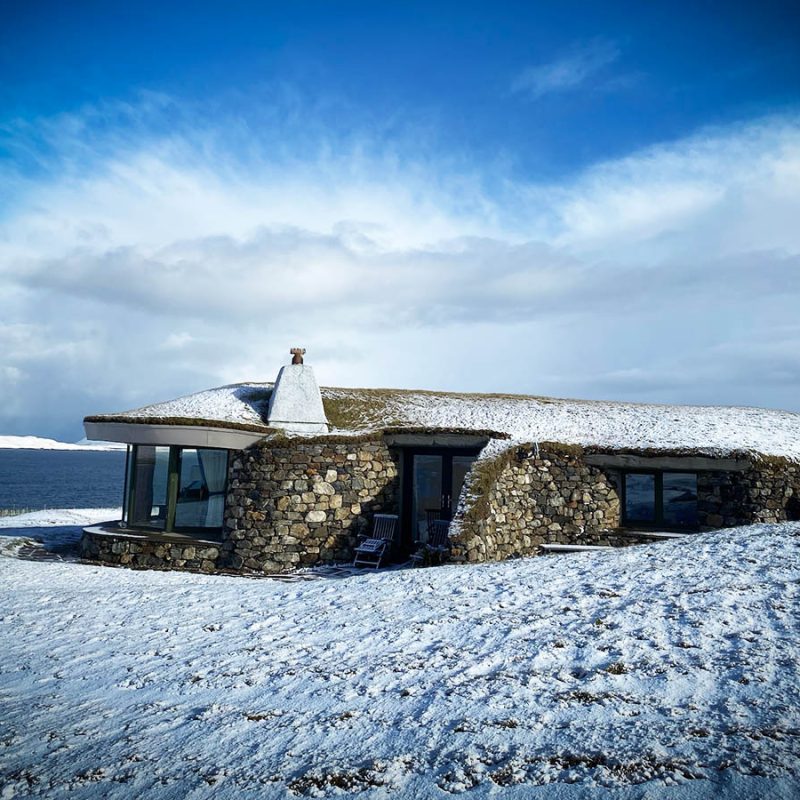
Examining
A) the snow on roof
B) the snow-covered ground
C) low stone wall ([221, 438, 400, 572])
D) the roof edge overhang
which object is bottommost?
the snow-covered ground

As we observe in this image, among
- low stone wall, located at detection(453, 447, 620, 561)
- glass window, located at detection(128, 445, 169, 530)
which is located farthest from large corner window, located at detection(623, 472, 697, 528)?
glass window, located at detection(128, 445, 169, 530)

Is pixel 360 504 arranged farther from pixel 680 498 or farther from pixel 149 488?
pixel 680 498

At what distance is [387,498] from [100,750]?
386 inches

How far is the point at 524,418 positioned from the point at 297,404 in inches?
223

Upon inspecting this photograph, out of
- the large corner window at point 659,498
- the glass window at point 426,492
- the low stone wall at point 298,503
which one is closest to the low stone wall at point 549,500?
the large corner window at point 659,498

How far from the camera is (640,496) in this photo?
14.7 metres

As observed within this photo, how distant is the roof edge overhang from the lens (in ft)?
43.6

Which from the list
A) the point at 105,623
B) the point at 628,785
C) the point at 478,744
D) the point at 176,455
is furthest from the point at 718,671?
the point at 176,455

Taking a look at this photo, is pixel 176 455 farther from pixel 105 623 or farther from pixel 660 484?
pixel 660 484

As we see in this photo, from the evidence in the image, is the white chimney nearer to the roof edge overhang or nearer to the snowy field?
the roof edge overhang

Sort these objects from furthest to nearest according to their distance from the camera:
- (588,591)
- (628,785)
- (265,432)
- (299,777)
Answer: (265,432) → (588,591) → (299,777) → (628,785)

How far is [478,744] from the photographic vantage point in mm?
4234

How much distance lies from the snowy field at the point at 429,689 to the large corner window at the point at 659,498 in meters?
5.64

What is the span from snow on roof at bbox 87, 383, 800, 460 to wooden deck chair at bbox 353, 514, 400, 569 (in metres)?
2.09
